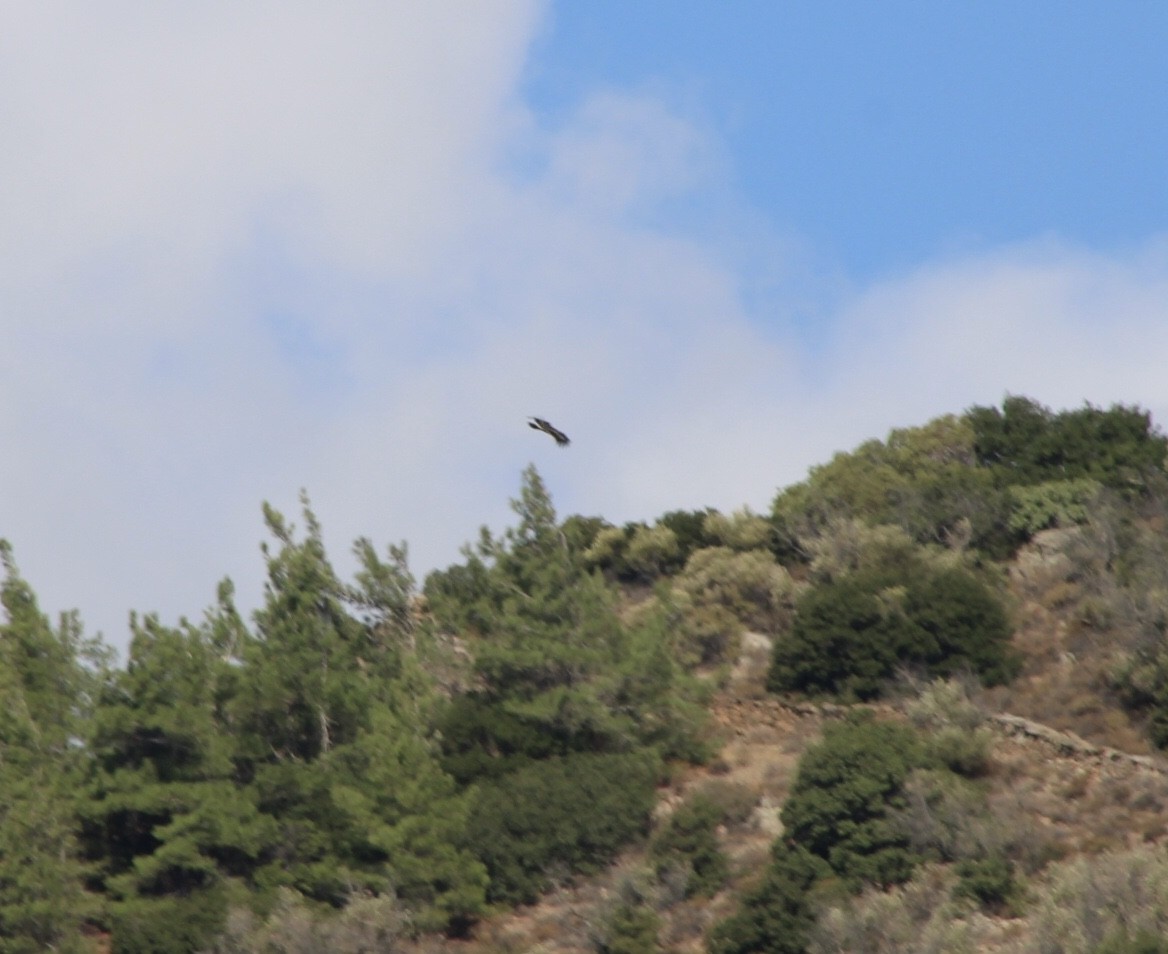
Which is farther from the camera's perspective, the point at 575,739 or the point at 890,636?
the point at 890,636

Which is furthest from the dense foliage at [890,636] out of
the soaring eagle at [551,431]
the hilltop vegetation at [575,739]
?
the soaring eagle at [551,431]

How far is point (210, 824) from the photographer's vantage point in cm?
4244

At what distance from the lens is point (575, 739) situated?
44.1m

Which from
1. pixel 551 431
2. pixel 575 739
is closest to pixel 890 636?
pixel 575 739

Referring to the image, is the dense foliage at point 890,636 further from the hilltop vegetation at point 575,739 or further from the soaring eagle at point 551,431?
the soaring eagle at point 551,431

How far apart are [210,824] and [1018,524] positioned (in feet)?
66.9

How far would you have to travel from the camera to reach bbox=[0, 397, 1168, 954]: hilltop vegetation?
124 feet

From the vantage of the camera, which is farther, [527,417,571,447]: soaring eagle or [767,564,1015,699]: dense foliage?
[767,564,1015,699]: dense foliage

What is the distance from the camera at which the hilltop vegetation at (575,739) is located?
37.8 meters

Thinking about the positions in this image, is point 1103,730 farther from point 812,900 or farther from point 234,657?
point 234,657

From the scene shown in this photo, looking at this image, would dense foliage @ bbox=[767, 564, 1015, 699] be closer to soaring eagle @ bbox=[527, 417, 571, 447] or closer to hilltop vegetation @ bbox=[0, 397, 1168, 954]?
hilltop vegetation @ bbox=[0, 397, 1168, 954]

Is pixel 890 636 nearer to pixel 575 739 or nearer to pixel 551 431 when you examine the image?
pixel 575 739

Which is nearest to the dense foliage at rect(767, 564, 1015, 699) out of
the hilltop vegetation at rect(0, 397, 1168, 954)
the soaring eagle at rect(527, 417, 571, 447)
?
the hilltop vegetation at rect(0, 397, 1168, 954)

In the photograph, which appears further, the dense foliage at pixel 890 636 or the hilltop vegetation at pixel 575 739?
the dense foliage at pixel 890 636
